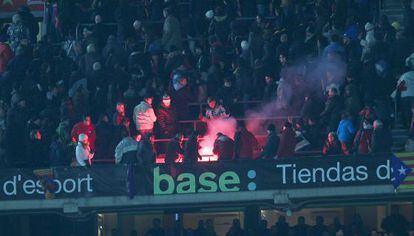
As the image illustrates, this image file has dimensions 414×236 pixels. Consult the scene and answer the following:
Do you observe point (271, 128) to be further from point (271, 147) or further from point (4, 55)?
point (4, 55)

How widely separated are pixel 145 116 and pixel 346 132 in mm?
4119

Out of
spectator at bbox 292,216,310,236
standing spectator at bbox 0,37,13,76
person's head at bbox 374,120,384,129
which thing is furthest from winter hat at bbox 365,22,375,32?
standing spectator at bbox 0,37,13,76

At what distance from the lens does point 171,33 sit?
125 feet

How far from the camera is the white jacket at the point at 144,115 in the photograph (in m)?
35.1

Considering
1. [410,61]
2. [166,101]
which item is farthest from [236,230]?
[410,61]

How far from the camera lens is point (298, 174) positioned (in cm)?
3438

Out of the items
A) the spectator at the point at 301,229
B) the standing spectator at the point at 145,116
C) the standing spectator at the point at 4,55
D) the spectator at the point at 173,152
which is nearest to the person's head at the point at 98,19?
the standing spectator at the point at 4,55

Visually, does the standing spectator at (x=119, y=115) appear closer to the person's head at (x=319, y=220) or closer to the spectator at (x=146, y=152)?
the spectator at (x=146, y=152)

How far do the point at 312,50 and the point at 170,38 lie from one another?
335cm

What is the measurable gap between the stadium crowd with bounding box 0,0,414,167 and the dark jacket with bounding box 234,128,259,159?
4cm

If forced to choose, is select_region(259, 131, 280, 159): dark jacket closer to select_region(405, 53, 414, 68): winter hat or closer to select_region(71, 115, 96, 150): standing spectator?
select_region(405, 53, 414, 68): winter hat

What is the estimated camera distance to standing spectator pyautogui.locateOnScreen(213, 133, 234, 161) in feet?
113

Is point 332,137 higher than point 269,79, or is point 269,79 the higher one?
point 269,79

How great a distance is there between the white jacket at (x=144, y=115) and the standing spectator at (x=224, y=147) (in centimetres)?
148
